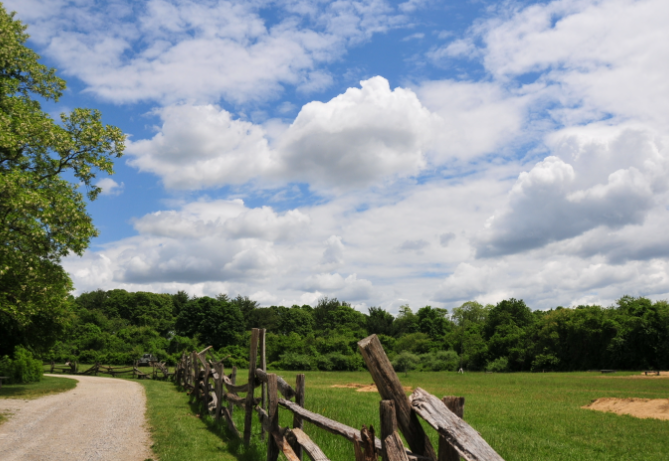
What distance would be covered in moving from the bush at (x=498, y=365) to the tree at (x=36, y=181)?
5653 cm

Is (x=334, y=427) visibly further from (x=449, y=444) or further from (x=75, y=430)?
(x=75, y=430)

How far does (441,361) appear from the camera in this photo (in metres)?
60.8

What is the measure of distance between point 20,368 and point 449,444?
25479 millimetres

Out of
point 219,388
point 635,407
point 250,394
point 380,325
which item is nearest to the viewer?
point 250,394

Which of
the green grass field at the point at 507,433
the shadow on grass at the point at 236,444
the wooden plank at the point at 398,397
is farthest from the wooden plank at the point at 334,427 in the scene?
the shadow on grass at the point at 236,444

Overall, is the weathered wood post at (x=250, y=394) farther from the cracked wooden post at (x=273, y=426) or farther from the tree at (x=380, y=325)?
the tree at (x=380, y=325)

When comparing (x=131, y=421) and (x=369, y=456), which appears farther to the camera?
(x=131, y=421)

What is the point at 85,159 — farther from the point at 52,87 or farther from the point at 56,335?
the point at 56,335

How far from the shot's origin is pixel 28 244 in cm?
1333

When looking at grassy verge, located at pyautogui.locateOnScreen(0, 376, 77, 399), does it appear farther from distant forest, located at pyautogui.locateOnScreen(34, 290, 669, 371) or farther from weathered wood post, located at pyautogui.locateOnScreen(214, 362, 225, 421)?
distant forest, located at pyautogui.locateOnScreen(34, 290, 669, 371)

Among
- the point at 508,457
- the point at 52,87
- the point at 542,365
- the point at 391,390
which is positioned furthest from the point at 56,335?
the point at 542,365

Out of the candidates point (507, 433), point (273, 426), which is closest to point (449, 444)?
point (273, 426)

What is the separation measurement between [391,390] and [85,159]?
14.8 meters

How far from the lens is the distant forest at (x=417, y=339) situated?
165 ft
